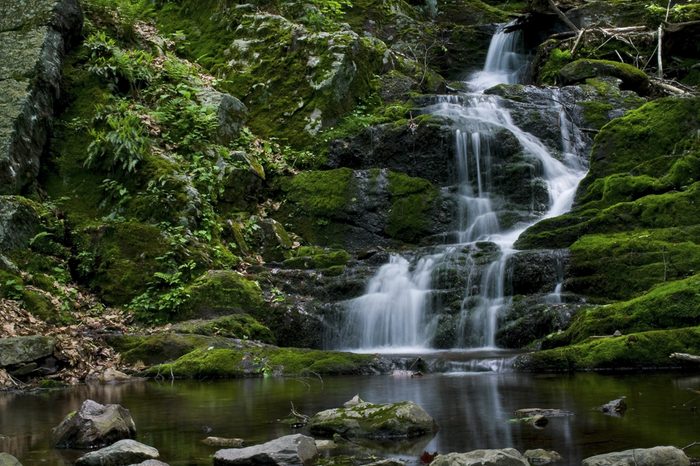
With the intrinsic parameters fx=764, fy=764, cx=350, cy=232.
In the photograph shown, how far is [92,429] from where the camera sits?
208 inches

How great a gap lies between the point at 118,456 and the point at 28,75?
11647mm

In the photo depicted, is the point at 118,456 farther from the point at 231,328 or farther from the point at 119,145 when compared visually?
the point at 119,145

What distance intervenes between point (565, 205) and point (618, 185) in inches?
67.4

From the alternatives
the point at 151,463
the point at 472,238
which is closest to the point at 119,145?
the point at 472,238

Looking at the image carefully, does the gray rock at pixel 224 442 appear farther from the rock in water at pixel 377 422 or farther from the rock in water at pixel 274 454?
the rock in water at pixel 377 422

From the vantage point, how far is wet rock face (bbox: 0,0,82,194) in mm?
13172

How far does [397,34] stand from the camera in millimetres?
24094

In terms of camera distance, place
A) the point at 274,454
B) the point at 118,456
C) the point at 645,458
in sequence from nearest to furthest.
A: 1. the point at 645,458
2. the point at 274,454
3. the point at 118,456

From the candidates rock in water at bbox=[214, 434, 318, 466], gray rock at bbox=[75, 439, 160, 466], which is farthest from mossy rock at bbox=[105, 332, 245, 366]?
rock in water at bbox=[214, 434, 318, 466]

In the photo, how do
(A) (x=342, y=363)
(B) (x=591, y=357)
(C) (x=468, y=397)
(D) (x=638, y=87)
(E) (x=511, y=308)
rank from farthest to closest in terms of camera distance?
(D) (x=638, y=87), (E) (x=511, y=308), (A) (x=342, y=363), (B) (x=591, y=357), (C) (x=468, y=397)

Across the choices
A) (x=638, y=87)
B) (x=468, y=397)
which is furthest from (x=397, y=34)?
(x=468, y=397)

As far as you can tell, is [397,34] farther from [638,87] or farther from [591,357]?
[591,357]

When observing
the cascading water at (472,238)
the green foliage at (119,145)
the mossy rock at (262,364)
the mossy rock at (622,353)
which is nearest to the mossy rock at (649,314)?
the mossy rock at (622,353)

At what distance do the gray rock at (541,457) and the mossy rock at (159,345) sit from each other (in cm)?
643
